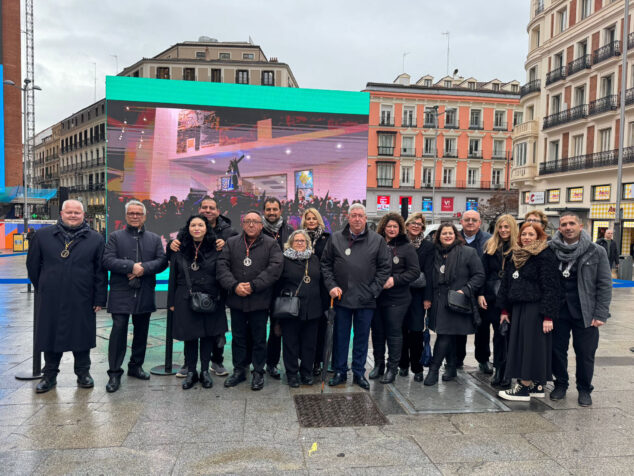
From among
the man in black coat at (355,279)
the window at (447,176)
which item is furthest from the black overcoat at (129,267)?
the window at (447,176)

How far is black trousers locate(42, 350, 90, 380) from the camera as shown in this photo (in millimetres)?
4785

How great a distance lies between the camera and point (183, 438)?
3.72 m

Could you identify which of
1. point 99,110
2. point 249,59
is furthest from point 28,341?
point 99,110

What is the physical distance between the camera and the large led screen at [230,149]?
1002cm

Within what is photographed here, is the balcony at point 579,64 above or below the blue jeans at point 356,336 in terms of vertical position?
above

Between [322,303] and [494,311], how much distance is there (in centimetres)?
195

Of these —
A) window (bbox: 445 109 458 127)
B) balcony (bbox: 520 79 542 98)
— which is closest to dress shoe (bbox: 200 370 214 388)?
balcony (bbox: 520 79 542 98)

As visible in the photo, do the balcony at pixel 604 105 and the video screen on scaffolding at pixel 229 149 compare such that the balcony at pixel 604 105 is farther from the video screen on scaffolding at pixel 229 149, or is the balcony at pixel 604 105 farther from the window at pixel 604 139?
the video screen on scaffolding at pixel 229 149

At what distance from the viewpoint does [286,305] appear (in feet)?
15.9

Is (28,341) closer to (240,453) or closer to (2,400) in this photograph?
(2,400)

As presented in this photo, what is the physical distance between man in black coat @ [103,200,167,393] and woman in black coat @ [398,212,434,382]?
283 cm

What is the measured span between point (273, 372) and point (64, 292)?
2376 mm

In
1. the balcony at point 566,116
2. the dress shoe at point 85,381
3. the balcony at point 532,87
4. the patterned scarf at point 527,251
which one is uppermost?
the balcony at point 532,87

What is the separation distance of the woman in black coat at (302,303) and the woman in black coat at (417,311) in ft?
3.54
